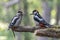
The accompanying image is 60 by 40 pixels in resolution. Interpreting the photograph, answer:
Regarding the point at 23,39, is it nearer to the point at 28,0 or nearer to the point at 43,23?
the point at 28,0

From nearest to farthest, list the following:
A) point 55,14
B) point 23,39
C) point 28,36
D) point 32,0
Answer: point 28,36 → point 23,39 → point 32,0 → point 55,14

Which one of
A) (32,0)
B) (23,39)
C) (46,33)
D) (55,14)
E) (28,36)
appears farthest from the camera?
(55,14)

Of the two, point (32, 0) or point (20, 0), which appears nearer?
point (20, 0)

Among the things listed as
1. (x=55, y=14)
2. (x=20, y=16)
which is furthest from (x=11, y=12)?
(x=20, y=16)

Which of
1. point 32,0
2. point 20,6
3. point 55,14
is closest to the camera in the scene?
point 20,6

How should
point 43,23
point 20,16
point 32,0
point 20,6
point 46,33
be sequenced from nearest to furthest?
point 46,33, point 43,23, point 20,16, point 20,6, point 32,0

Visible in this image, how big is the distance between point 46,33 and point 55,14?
9.66 metres

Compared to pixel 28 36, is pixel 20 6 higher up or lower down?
higher up

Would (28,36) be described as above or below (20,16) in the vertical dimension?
below

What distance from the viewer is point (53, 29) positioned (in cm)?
477

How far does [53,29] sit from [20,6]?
21.6 ft

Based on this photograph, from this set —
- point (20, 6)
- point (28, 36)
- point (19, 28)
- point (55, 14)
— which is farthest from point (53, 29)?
point (55, 14)

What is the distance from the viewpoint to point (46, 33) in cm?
467

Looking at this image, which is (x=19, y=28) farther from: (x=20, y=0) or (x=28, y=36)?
(x=20, y=0)
